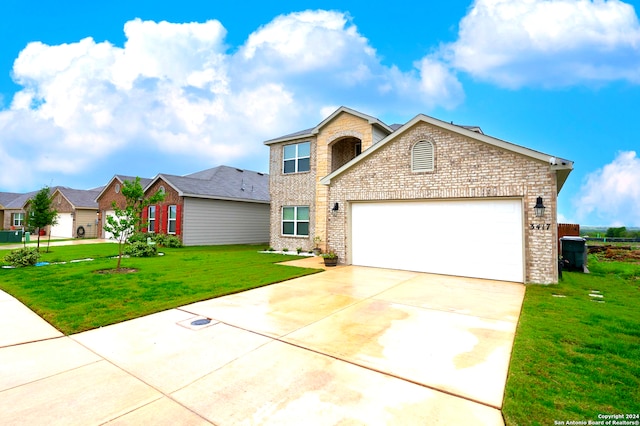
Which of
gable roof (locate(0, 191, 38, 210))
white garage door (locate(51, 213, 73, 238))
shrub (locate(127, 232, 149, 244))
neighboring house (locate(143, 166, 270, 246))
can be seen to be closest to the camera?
shrub (locate(127, 232, 149, 244))

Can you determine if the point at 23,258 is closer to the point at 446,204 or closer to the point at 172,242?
the point at 172,242

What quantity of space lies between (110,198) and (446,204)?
89.3 ft

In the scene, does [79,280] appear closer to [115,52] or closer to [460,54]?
[115,52]

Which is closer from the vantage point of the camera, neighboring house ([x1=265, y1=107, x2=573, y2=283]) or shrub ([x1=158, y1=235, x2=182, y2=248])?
neighboring house ([x1=265, y1=107, x2=573, y2=283])

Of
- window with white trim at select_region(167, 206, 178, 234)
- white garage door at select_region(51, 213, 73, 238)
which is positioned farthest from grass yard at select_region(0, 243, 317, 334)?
white garage door at select_region(51, 213, 73, 238)

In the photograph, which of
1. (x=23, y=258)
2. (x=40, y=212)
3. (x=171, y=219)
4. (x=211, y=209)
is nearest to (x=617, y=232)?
(x=211, y=209)

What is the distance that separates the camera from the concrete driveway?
2701 mm

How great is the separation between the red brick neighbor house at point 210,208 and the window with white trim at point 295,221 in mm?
6313

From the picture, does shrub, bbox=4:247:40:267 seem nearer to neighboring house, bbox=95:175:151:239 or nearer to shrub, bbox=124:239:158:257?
shrub, bbox=124:239:158:257

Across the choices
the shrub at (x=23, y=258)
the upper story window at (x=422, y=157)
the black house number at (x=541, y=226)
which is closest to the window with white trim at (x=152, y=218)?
the shrub at (x=23, y=258)

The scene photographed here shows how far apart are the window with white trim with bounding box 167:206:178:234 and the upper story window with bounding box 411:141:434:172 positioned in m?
15.9

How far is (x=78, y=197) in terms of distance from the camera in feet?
99.2

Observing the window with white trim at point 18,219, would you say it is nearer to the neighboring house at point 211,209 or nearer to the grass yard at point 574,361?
the neighboring house at point 211,209

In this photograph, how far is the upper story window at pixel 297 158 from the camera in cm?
Answer: 1581
